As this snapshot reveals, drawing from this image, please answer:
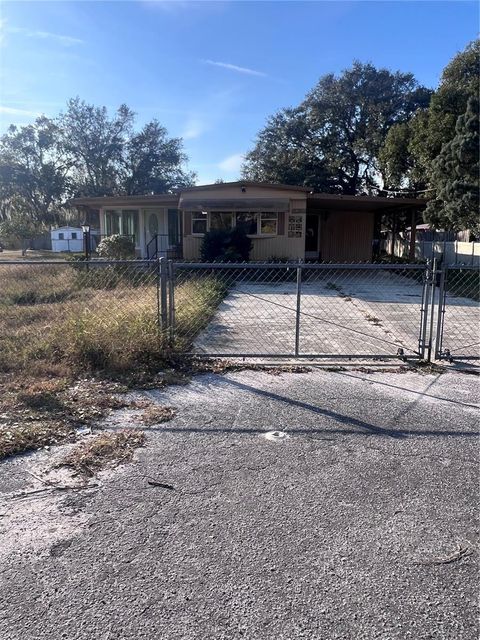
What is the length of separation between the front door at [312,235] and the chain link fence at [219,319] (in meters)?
7.85

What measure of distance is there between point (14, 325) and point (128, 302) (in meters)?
1.97

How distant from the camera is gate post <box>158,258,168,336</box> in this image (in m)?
5.75

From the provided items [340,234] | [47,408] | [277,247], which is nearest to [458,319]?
[47,408]

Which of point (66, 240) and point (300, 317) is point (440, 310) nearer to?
point (300, 317)

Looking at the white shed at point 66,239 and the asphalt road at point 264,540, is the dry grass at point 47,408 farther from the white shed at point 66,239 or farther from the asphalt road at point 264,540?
the white shed at point 66,239

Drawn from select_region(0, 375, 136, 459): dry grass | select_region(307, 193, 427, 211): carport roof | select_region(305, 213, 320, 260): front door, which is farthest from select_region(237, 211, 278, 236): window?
select_region(0, 375, 136, 459): dry grass

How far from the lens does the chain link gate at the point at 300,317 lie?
19.4 feet

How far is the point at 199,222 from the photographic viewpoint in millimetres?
19250

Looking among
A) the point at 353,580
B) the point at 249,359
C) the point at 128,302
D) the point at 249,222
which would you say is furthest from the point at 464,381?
the point at 249,222

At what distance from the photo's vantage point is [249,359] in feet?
19.4

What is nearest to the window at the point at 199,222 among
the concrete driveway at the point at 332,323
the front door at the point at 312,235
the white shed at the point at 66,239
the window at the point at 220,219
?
the window at the point at 220,219

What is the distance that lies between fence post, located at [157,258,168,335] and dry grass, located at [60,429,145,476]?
2.26 metres

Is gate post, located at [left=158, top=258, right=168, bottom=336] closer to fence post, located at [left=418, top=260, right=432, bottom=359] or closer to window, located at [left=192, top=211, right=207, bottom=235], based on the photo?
fence post, located at [left=418, top=260, right=432, bottom=359]

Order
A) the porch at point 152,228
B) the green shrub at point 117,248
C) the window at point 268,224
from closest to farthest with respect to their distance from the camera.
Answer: the green shrub at point 117,248
the window at point 268,224
the porch at point 152,228
